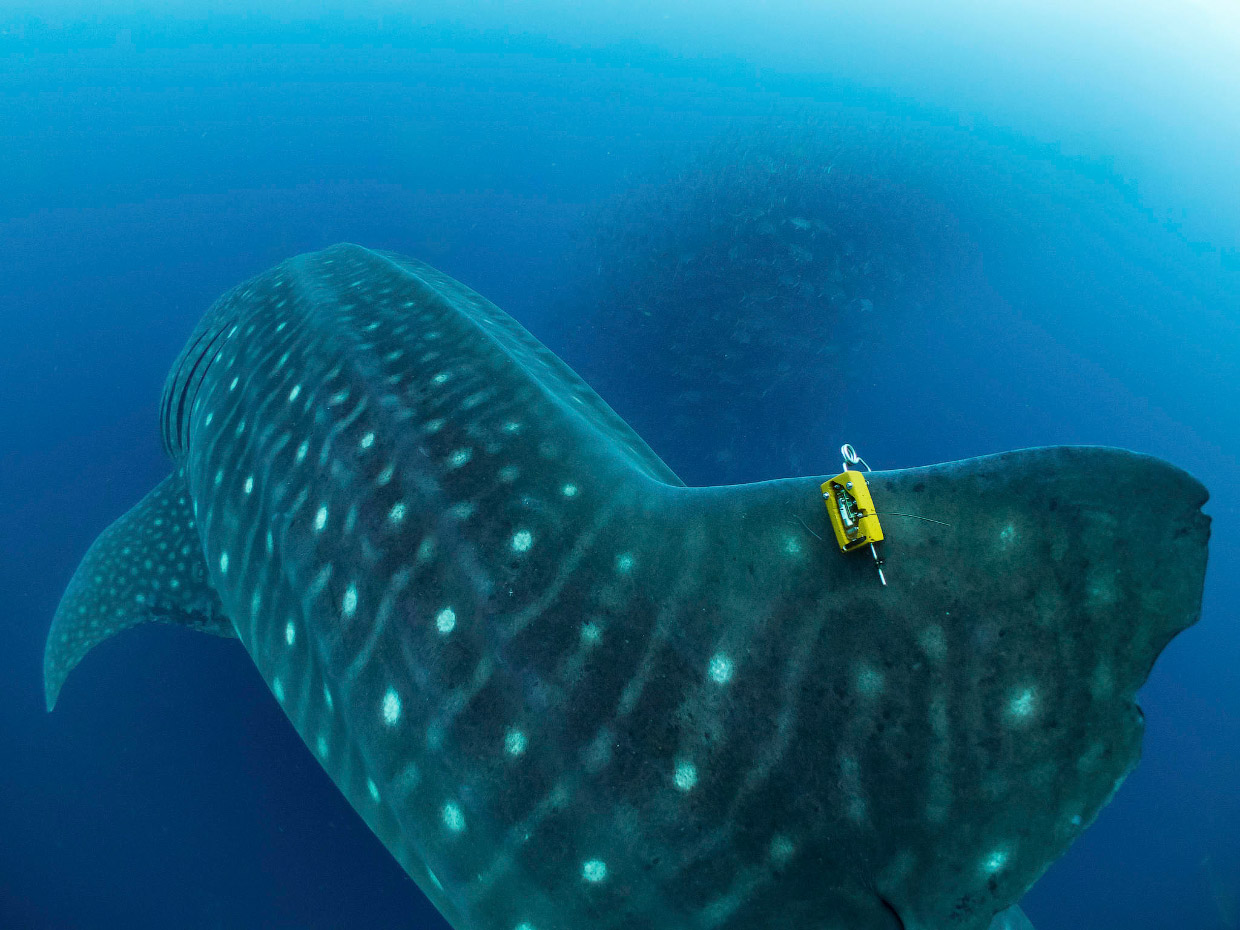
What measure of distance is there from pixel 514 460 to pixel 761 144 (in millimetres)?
8317

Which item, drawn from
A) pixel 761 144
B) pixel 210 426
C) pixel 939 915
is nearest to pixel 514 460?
pixel 939 915

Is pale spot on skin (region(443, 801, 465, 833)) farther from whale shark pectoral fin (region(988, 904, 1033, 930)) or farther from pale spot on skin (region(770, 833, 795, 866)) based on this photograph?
whale shark pectoral fin (region(988, 904, 1033, 930))

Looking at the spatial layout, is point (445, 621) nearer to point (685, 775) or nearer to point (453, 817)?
point (453, 817)

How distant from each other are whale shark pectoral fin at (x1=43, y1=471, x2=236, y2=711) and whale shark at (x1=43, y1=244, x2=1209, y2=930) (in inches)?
61.6

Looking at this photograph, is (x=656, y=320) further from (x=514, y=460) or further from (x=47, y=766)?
(x=47, y=766)

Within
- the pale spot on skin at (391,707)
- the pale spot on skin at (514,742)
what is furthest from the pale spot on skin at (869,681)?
the pale spot on skin at (391,707)

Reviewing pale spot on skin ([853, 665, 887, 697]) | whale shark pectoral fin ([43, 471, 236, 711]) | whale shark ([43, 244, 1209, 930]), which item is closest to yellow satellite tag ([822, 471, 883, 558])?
whale shark ([43, 244, 1209, 930])

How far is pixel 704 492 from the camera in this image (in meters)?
1.42

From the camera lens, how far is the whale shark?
1.04 m

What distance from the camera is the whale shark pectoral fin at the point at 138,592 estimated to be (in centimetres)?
307

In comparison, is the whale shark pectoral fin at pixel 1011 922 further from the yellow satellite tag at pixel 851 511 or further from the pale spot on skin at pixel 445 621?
the pale spot on skin at pixel 445 621

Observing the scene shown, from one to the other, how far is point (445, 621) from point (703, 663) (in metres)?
0.66

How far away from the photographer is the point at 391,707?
1.54m

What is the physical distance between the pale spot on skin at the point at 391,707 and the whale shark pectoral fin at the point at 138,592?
197 cm
